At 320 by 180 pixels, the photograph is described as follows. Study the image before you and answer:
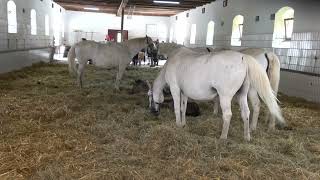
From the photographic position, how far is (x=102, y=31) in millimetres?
30078

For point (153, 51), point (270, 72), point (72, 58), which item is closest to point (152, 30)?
point (153, 51)

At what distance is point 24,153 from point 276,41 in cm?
964

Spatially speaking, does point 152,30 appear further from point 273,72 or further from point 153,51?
point 273,72

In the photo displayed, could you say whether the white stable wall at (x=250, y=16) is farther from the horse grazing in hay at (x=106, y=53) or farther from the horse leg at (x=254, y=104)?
the horse leg at (x=254, y=104)

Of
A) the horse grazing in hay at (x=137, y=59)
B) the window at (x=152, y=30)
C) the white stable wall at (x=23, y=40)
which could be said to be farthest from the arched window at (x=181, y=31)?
the white stable wall at (x=23, y=40)

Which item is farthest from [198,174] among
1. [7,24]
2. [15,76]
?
[7,24]

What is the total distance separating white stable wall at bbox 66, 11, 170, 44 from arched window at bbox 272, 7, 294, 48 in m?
19.9

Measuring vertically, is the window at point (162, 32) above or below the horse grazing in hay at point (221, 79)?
above

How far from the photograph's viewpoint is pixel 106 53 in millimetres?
8617

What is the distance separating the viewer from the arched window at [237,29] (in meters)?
14.5

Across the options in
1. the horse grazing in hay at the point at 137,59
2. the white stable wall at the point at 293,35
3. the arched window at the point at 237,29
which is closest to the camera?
the white stable wall at the point at 293,35

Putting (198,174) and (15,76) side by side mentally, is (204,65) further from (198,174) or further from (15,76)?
(15,76)

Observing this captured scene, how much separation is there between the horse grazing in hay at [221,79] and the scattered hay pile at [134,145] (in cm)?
46

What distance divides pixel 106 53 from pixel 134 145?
5171 millimetres
